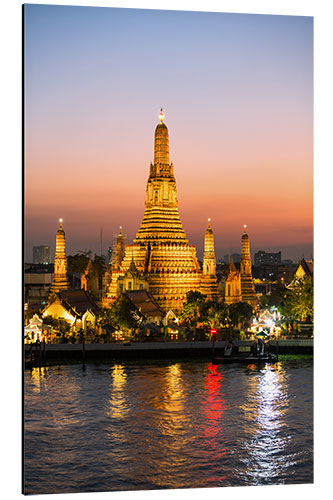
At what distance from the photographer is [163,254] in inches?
1375

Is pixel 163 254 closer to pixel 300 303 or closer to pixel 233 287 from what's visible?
pixel 233 287

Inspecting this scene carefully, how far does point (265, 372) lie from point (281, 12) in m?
14.9

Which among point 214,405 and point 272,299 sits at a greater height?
point 272,299

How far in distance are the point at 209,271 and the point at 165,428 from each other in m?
19.8

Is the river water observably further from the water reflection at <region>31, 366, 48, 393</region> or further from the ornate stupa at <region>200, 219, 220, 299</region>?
the ornate stupa at <region>200, 219, 220, 299</region>

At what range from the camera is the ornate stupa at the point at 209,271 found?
1405 inches

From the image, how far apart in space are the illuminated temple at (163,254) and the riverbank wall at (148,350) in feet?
A: 18.0

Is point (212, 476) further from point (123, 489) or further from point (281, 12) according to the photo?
point (281, 12)

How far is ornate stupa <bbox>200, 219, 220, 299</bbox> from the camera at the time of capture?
35.7 meters

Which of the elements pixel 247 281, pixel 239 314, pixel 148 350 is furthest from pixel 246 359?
pixel 247 281

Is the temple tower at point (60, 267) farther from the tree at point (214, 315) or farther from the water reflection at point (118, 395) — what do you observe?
the water reflection at point (118, 395)

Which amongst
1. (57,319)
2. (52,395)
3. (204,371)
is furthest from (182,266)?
(52,395)

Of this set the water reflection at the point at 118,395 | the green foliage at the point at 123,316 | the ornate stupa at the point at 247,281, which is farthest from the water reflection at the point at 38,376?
the ornate stupa at the point at 247,281

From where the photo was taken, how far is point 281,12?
39.9 feet
